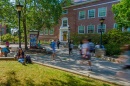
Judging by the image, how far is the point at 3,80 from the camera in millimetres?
4758

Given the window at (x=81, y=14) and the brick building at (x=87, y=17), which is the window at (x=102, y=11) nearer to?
the brick building at (x=87, y=17)

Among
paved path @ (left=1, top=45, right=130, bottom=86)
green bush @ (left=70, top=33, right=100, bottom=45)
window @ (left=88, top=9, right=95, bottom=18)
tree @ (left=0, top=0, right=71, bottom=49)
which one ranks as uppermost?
window @ (left=88, top=9, right=95, bottom=18)

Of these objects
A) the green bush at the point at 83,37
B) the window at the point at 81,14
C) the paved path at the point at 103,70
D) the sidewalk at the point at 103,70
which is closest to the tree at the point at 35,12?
the paved path at the point at 103,70

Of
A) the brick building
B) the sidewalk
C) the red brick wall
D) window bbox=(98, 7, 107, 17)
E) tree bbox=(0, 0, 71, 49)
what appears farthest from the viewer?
window bbox=(98, 7, 107, 17)

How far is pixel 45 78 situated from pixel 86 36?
62.3 feet

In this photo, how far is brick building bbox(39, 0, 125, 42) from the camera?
940 inches

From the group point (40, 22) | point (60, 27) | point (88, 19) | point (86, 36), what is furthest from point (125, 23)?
point (60, 27)

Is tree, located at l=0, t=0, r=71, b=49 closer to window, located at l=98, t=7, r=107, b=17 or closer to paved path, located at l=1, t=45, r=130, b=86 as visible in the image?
paved path, located at l=1, t=45, r=130, b=86

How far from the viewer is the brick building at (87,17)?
78.3ft

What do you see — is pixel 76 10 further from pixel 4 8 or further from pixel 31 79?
pixel 31 79

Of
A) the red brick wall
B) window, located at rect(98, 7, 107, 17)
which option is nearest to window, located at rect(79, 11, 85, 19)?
the red brick wall

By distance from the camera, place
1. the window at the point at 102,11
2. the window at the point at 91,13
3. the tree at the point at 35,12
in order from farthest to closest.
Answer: the window at the point at 91,13, the window at the point at 102,11, the tree at the point at 35,12

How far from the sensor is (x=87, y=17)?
88.3 feet

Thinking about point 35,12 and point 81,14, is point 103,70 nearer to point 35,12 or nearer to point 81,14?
point 35,12
